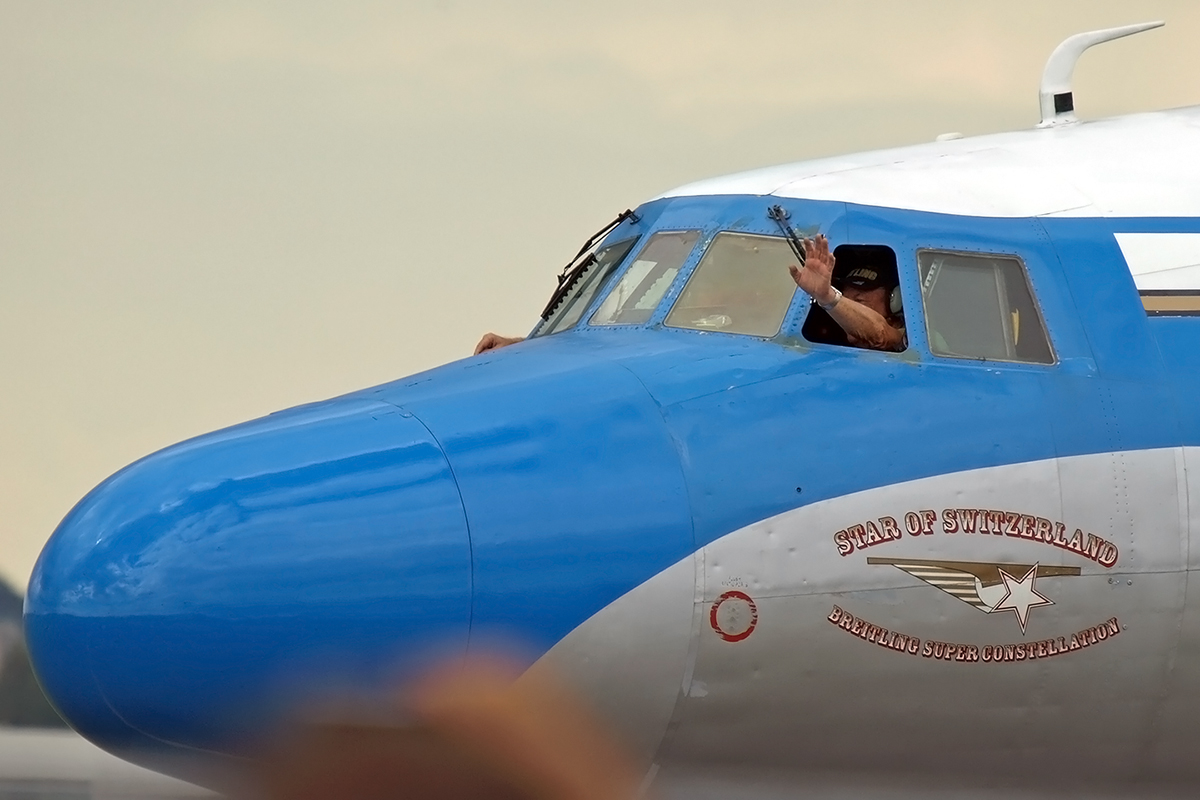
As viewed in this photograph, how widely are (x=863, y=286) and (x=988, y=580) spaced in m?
1.53

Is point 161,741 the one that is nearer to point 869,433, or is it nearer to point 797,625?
point 797,625

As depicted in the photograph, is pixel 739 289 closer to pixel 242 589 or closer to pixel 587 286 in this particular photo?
pixel 587 286

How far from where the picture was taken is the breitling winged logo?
22.9 feet

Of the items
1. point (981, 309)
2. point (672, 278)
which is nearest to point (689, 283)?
point (672, 278)

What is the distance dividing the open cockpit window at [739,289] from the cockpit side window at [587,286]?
75 centimetres

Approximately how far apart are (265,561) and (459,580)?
0.74 m

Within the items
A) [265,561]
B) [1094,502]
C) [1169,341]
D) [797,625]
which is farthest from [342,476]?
[1169,341]

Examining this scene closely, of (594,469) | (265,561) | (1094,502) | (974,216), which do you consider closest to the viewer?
(265,561)

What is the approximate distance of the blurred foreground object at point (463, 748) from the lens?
6.30 meters

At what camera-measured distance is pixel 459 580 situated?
631 cm

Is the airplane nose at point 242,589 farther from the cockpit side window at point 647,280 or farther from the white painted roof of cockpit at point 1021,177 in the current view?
the white painted roof of cockpit at point 1021,177

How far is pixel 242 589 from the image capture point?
6.06 meters

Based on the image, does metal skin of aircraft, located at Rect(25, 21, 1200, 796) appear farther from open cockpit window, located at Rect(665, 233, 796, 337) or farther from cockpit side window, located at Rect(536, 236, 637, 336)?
cockpit side window, located at Rect(536, 236, 637, 336)

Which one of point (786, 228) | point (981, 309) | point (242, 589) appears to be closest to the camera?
point (242, 589)
